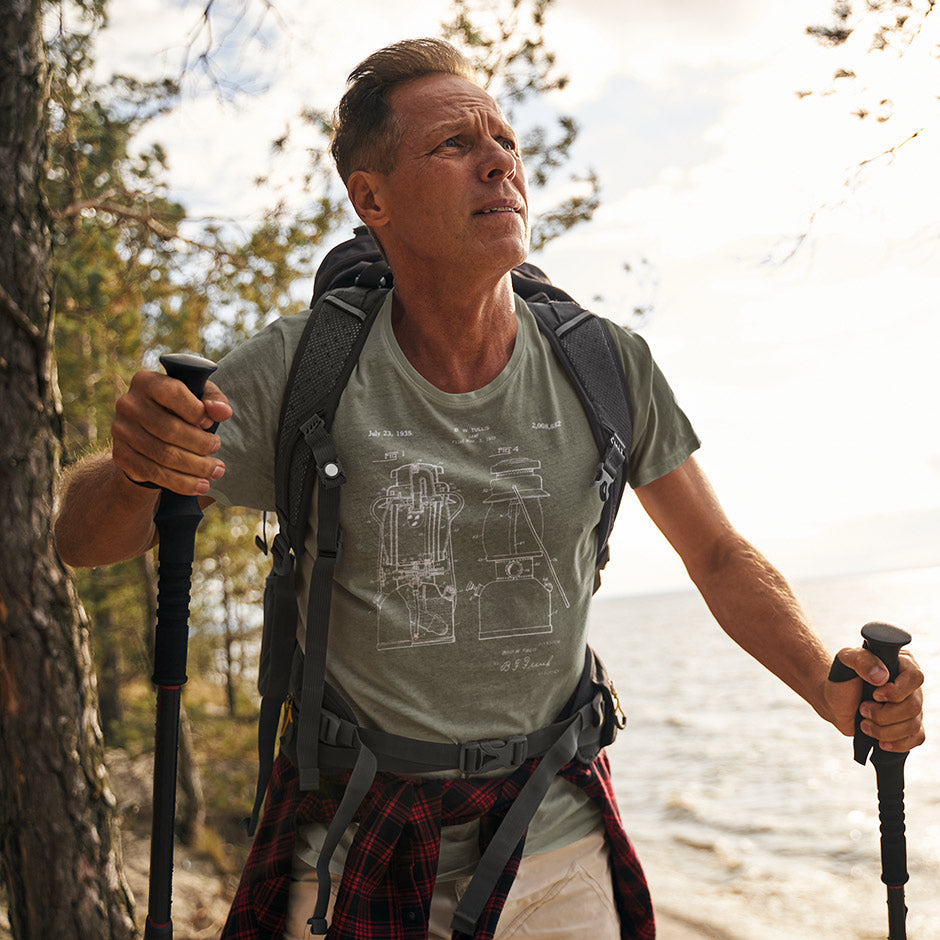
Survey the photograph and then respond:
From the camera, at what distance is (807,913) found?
30.6ft

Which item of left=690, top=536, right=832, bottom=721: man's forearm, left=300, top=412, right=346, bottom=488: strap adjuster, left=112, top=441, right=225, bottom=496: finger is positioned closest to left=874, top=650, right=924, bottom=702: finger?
left=690, top=536, right=832, bottom=721: man's forearm

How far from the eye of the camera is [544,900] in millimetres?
2240

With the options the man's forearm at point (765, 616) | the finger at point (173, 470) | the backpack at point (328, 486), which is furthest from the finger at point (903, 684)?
the finger at point (173, 470)

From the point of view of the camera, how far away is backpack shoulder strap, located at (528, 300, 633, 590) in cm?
231

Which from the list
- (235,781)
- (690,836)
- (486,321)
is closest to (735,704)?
(690,836)

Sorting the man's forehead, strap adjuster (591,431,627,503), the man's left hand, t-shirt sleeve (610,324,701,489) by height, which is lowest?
the man's left hand

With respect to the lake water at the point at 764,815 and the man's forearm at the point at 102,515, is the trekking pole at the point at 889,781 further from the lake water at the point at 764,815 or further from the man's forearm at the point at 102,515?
the man's forearm at the point at 102,515

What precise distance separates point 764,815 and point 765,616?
43.5 ft

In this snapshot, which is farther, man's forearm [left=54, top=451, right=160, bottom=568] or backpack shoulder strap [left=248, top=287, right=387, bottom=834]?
backpack shoulder strap [left=248, top=287, right=387, bottom=834]

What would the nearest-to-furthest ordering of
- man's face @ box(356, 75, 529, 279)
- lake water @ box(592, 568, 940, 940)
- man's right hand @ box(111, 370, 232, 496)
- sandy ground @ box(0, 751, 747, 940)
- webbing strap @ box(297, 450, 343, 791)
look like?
man's right hand @ box(111, 370, 232, 496), webbing strap @ box(297, 450, 343, 791), man's face @ box(356, 75, 529, 279), sandy ground @ box(0, 751, 747, 940), lake water @ box(592, 568, 940, 940)

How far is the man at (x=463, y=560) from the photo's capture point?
2.14 m

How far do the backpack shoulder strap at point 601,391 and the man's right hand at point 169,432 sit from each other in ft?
3.25

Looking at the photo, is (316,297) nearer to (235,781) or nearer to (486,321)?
(486,321)

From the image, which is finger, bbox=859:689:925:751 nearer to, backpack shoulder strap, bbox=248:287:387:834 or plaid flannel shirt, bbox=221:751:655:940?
plaid flannel shirt, bbox=221:751:655:940
